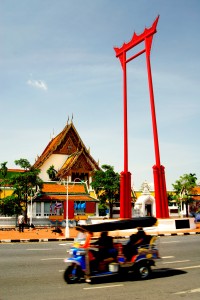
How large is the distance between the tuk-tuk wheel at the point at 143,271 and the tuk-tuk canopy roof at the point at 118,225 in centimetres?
107

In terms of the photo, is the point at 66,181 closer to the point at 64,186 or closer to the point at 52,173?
the point at 64,186

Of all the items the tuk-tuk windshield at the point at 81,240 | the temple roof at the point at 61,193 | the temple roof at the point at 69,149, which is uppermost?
the temple roof at the point at 69,149

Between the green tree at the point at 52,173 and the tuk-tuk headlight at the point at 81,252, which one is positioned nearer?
the tuk-tuk headlight at the point at 81,252

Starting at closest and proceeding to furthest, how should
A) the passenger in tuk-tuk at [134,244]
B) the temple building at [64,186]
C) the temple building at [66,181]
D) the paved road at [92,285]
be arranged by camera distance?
the paved road at [92,285], the passenger in tuk-tuk at [134,244], the temple building at [64,186], the temple building at [66,181]

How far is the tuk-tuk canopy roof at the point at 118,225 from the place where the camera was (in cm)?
849

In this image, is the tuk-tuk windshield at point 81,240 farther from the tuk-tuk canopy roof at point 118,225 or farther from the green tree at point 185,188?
the green tree at point 185,188

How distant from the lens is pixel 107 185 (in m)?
39.1

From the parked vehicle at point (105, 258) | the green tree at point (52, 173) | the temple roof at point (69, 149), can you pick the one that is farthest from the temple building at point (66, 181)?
the parked vehicle at point (105, 258)

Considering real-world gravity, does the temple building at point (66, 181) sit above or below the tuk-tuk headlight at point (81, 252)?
above

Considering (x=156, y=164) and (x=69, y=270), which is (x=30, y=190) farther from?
(x=69, y=270)

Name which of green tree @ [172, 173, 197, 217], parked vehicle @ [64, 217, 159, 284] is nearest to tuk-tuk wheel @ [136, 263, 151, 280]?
parked vehicle @ [64, 217, 159, 284]

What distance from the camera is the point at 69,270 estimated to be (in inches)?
322

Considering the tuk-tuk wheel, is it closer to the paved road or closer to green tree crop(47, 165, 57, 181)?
the paved road

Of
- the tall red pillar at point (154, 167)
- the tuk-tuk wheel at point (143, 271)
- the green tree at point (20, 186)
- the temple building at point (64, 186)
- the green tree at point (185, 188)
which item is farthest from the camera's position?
the green tree at point (185, 188)
